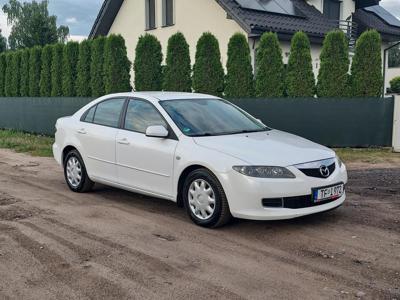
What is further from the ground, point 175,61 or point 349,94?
point 175,61

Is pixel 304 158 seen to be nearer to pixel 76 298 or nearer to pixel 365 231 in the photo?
pixel 365 231

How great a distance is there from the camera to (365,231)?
548 centimetres

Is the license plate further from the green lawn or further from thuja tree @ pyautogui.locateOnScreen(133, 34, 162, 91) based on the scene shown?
thuja tree @ pyautogui.locateOnScreen(133, 34, 162, 91)

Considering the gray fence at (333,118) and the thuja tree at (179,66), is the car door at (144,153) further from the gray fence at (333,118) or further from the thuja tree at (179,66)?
the thuja tree at (179,66)

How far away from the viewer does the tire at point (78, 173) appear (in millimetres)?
7457

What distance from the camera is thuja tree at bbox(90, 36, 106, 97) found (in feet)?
52.9

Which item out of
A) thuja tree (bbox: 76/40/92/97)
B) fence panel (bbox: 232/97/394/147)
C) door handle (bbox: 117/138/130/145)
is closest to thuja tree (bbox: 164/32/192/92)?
fence panel (bbox: 232/97/394/147)

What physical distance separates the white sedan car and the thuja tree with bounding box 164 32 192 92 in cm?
687

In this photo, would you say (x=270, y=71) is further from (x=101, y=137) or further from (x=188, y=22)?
(x=101, y=137)

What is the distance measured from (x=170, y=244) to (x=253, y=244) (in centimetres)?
87

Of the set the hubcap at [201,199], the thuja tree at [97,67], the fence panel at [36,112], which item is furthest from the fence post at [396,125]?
the thuja tree at [97,67]

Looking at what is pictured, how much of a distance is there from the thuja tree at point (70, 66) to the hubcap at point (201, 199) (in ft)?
42.1

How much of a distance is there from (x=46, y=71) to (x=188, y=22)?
5.86 metres

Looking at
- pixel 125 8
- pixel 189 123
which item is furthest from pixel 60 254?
pixel 125 8
